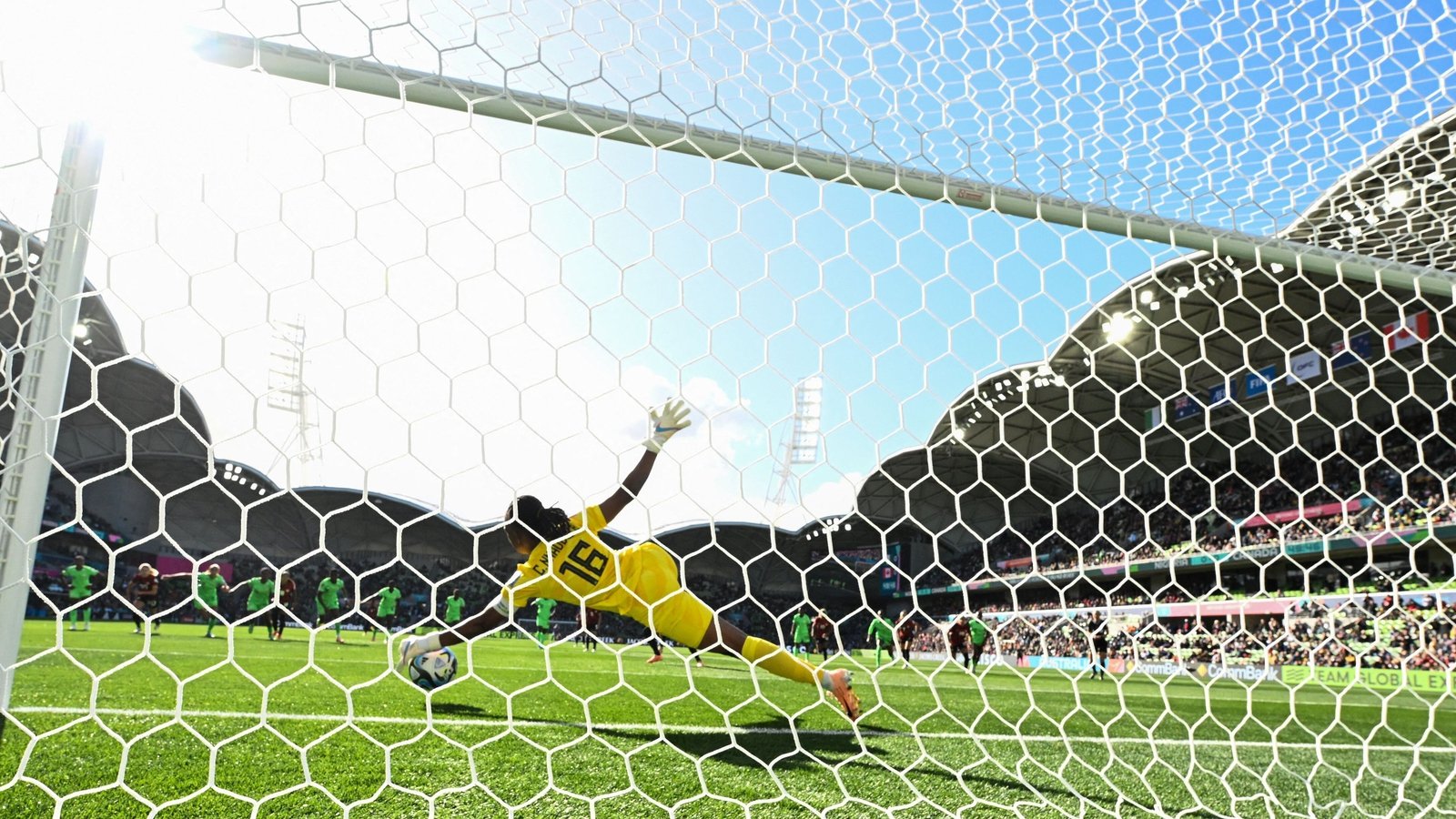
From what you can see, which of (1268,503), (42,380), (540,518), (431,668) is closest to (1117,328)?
(540,518)

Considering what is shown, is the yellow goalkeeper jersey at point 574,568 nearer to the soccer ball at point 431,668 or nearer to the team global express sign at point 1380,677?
the soccer ball at point 431,668

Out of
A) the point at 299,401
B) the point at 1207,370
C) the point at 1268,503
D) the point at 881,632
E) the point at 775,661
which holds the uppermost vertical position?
the point at 1207,370

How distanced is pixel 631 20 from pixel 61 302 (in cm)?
178

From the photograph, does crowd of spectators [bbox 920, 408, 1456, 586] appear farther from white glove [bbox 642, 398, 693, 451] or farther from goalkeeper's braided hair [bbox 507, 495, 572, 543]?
goalkeeper's braided hair [bbox 507, 495, 572, 543]

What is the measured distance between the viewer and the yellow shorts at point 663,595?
2.99 meters

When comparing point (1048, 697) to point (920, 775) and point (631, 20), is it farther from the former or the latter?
point (631, 20)

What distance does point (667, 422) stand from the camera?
2928mm

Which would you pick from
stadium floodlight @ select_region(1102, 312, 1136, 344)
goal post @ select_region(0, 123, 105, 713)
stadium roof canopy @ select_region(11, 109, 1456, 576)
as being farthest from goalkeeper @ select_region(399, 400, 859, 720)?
stadium floodlight @ select_region(1102, 312, 1136, 344)

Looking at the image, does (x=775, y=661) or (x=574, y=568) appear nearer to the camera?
(x=574, y=568)

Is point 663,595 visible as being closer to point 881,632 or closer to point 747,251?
point 747,251

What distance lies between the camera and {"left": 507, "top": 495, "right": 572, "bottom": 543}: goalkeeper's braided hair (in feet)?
8.30

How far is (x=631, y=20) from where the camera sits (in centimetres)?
277

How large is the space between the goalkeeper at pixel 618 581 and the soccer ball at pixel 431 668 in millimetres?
34

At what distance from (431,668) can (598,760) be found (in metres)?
0.97
